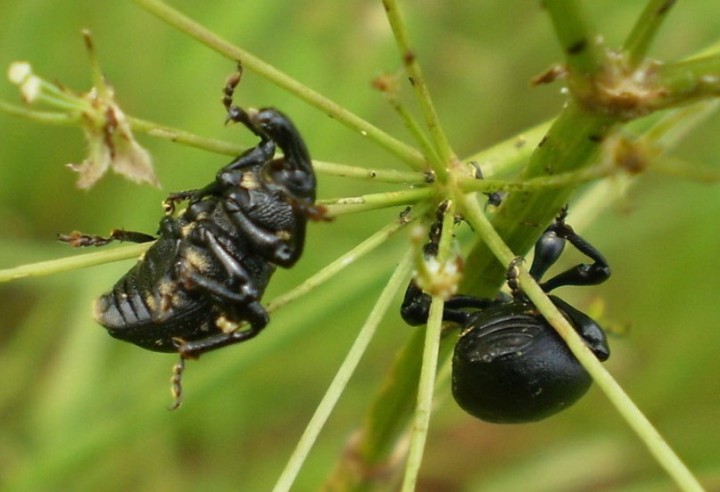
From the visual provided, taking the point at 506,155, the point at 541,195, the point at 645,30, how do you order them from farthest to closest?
the point at 506,155 → the point at 541,195 → the point at 645,30

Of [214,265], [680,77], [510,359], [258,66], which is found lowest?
[510,359]

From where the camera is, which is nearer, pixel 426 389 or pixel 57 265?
pixel 426 389

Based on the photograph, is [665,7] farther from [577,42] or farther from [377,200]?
[377,200]

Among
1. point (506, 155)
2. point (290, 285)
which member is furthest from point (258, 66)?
point (290, 285)

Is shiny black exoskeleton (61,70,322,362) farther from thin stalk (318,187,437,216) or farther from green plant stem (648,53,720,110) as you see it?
green plant stem (648,53,720,110)

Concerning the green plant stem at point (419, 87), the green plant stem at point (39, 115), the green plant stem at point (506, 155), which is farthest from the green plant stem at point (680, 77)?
the green plant stem at point (39, 115)

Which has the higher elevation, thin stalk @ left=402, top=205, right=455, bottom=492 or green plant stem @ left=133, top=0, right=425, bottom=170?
green plant stem @ left=133, top=0, right=425, bottom=170

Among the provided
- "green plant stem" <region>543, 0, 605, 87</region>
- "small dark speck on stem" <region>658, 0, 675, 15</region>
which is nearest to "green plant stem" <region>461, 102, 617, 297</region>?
"green plant stem" <region>543, 0, 605, 87</region>

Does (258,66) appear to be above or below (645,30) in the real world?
above
